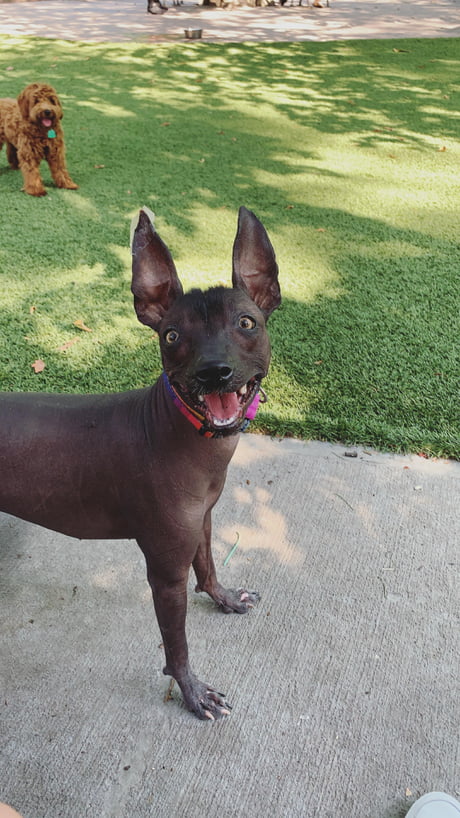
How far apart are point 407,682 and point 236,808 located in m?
0.75

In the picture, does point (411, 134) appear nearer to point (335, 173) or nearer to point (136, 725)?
point (335, 173)

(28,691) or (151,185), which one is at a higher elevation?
(151,185)

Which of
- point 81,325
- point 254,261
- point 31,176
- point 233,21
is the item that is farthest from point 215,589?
point 233,21

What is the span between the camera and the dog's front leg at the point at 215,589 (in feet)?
8.19

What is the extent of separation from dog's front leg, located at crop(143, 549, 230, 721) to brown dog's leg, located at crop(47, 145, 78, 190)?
5.13 metres

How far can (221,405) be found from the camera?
1696mm

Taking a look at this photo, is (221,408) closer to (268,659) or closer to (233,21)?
(268,659)

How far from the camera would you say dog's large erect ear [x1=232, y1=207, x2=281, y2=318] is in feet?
6.02

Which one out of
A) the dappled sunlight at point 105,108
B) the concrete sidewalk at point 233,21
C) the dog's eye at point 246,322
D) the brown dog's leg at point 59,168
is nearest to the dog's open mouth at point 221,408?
the dog's eye at point 246,322

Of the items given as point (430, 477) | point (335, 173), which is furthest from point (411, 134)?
point (430, 477)

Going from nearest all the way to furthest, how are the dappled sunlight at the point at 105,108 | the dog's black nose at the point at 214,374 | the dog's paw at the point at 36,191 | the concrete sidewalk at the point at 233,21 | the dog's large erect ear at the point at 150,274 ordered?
1. the dog's black nose at the point at 214,374
2. the dog's large erect ear at the point at 150,274
3. the dog's paw at the point at 36,191
4. the dappled sunlight at the point at 105,108
5. the concrete sidewalk at the point at 233,21

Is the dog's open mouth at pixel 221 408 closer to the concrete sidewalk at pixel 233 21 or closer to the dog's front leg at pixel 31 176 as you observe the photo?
the dog's front leg at pixel 31 176

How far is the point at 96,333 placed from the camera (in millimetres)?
4359

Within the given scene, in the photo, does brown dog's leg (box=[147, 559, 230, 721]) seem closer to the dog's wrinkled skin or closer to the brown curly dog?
the dog's wrinkled skin
